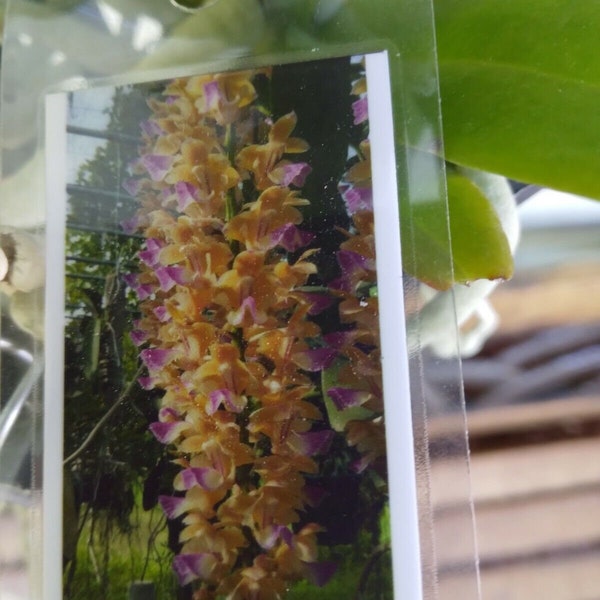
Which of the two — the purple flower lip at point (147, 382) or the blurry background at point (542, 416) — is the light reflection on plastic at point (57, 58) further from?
the blurry background at point (542, 416)

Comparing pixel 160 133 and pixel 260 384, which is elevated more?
pixel 160 133

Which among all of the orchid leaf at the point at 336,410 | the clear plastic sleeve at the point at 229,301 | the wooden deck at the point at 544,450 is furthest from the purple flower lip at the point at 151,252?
the wooden deck at the point at 544,450

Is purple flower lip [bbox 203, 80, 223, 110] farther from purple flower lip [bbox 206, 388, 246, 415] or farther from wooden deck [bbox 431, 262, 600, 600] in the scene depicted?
wooden deck [bbox 431, 262, 600, 600]

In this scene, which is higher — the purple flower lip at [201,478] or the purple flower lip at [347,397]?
the purple flower lip at [347,397]

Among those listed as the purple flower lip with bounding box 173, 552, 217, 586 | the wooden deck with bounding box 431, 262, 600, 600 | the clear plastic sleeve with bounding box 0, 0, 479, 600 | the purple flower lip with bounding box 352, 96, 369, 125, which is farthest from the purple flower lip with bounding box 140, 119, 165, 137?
the wooden deck with bounding box 431, 262, 600, 600

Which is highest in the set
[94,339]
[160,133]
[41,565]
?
[160,133]

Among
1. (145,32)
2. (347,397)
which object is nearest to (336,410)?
(347,397)

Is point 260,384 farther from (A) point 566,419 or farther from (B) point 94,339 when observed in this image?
(A) point 566,419

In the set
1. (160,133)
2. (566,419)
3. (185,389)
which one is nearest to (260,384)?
(185,389)
